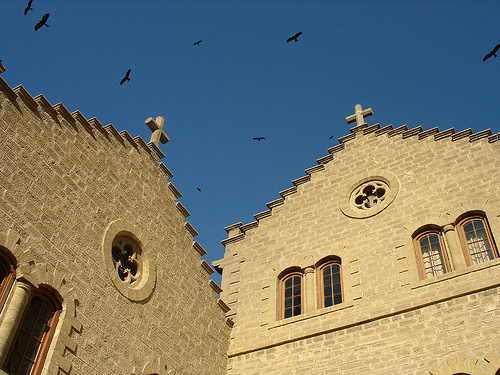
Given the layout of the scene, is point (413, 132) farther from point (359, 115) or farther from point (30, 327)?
point (30, 327)

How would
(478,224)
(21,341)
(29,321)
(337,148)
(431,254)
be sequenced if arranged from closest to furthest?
(21,341) < (29,321) < (478,224) < (431,254) < (337,148)

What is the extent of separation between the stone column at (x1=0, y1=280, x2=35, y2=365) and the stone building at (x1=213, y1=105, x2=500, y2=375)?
6338mm

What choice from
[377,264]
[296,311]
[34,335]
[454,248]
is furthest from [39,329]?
[454,248]

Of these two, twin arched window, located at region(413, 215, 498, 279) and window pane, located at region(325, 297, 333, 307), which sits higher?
twin arched window, located at region(413, 215, 498, 279)

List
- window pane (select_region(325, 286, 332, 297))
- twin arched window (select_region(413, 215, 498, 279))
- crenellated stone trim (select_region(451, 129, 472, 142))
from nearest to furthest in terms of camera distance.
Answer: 1. twin arched window (select_region(413, 215, 498, 279))
2. window pane (select_region(325, 286, 332, 297))
3. crenellated stone trim (select_region(451, 129, 472, 142))

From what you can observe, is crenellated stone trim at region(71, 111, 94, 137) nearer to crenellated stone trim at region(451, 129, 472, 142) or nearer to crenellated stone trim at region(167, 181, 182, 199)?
crenellated stone trim at region(167, 181, 182, 199)

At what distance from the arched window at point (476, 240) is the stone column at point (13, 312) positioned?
9.42 metres

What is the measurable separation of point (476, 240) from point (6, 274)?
10183mm

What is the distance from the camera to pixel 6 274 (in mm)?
9898

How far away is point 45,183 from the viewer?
11.2 m

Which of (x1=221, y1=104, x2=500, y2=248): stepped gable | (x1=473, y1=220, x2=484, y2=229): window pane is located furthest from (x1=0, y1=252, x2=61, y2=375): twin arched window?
(x1=473, y1=220, x2=484, y2=229): window pane

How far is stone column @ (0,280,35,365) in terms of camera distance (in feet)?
30.2

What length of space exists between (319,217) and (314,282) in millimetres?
2143

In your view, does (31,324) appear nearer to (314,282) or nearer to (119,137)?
(119,137)
